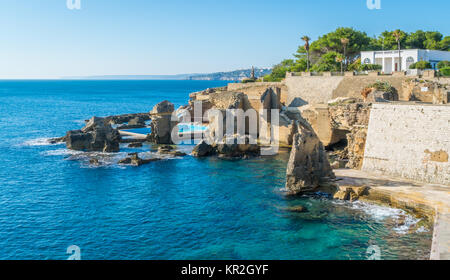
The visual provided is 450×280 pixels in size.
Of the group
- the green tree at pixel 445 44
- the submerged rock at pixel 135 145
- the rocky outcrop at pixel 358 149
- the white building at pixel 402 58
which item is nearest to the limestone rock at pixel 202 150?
the submerged rock at pixel 135 145

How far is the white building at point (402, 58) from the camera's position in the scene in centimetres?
5397

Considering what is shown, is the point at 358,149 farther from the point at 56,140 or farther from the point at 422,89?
the point at 56,140

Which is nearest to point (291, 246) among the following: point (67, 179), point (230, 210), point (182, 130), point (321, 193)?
point (230, 210)

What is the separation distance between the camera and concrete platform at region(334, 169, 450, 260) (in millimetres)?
17906

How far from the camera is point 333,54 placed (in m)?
60.4

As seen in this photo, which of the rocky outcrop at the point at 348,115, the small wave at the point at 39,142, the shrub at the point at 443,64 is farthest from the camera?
the shrub at the point at 443,64

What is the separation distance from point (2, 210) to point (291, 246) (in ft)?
54.1

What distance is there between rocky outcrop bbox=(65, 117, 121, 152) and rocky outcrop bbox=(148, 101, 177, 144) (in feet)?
13.9

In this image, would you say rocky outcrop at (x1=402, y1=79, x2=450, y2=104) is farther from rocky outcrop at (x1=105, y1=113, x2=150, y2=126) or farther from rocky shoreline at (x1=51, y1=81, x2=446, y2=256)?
rocky outcrop at (x1=105, y1=113, x2=150, y2=126)

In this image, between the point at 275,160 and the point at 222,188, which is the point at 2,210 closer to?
the point at 222,188

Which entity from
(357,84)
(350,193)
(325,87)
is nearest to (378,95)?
(357,84)

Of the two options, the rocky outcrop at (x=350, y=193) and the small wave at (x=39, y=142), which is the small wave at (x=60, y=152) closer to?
the small wave at (x=39, y=142)

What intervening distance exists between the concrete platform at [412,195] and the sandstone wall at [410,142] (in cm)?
71

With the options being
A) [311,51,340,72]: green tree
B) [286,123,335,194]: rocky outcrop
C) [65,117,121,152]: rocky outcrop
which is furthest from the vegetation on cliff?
[286,123,335,194]: rocky outcrop
